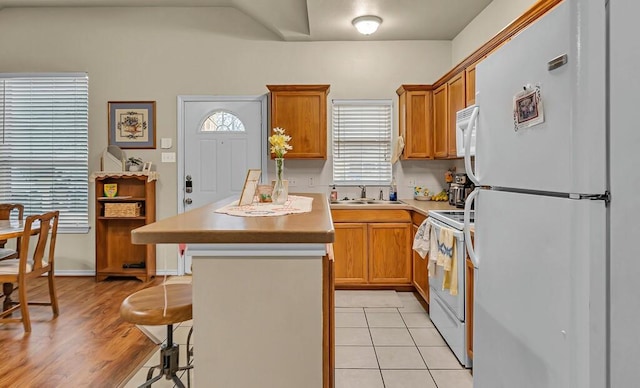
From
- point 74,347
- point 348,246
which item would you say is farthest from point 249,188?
point 348,246

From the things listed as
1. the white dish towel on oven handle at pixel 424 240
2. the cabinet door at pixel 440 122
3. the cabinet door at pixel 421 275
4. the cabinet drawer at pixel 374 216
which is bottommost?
the cabinet door at pixel 421 275

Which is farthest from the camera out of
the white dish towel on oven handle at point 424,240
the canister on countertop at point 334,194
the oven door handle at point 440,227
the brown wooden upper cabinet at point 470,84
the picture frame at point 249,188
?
the canister on countertop at point 334,194

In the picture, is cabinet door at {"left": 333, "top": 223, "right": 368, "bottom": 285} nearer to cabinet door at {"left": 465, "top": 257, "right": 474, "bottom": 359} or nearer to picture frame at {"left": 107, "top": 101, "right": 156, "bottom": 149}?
cabinet door at {"left": 465, "top": 257, "right": 474, "bottom": 359}

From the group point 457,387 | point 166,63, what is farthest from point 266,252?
point 166,63

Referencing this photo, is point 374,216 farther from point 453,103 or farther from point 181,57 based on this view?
point 181,57

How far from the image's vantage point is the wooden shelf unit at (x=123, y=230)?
4461mm

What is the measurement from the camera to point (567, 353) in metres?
1.11

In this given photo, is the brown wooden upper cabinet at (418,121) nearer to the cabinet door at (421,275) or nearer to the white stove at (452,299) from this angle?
the cabinet door at (421,275)

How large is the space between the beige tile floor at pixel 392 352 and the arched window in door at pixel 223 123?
2.46 meters

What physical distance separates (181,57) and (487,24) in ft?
11.1

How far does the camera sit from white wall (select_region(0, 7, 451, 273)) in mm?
4676

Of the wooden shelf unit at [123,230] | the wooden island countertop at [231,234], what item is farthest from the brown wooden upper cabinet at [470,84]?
the wooden shelf unit at [123,230]

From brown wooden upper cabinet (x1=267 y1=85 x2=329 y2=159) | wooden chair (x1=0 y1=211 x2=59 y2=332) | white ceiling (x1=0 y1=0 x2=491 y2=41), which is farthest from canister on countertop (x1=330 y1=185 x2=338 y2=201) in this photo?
wooden chair (x1=0 y1=211 x2=59 y2=332)

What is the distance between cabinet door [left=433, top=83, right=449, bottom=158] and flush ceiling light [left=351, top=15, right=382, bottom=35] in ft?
3.03
